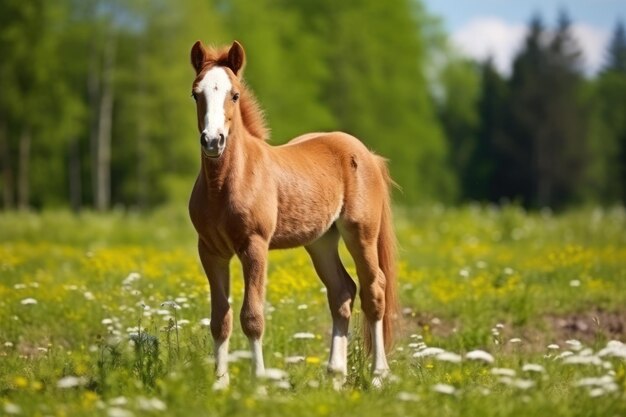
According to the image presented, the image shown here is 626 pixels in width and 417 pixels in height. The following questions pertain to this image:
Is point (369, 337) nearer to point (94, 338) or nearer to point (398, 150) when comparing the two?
point (94, 338)

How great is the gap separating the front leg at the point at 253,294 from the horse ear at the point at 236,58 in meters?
1.12

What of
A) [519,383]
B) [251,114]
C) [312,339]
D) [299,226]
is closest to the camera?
[519,383]

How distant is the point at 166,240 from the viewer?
2064 cm

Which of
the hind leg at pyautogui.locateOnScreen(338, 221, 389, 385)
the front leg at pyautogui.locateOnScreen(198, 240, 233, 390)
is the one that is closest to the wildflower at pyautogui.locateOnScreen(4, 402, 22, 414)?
the front leg at pyautogui.locateOnScreen(198, 240, 233, 390)

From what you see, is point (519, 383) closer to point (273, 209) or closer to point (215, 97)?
point (273, 209)

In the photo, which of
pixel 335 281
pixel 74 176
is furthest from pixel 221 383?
pixel 74 176

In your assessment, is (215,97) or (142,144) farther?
(142,144)

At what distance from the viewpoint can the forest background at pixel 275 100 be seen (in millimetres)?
35219

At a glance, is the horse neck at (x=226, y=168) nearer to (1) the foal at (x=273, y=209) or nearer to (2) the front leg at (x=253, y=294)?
(1) the foal at (x=273, y=209)

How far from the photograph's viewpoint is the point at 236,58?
264 inches

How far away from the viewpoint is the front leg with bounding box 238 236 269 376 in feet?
21.5

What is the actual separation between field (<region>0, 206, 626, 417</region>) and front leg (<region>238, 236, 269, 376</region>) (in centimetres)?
23

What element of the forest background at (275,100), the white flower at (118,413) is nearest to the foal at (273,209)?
the white flower at (118,413)

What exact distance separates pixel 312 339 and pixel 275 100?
95.9 feet
